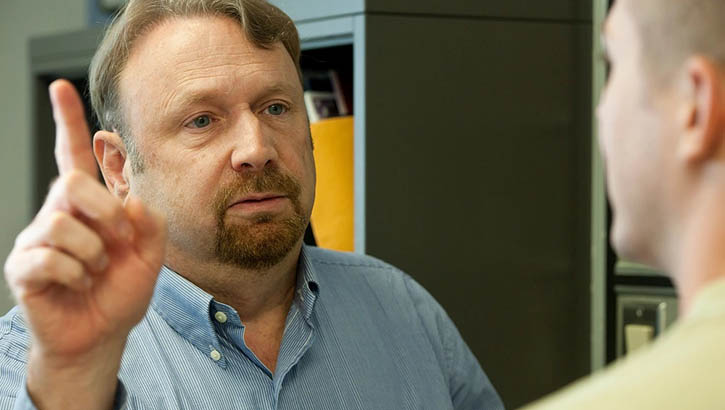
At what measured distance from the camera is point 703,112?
602 mm

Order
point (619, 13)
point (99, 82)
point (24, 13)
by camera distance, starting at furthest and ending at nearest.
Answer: point (24, 13) < point (99, 82) < point (619, 13)

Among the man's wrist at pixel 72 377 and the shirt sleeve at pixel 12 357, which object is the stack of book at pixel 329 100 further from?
the man's wrist at pixel 72 377

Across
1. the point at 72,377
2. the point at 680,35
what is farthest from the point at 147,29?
the point at 680,35

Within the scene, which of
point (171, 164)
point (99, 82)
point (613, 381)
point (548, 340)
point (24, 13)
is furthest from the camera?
point (24, 13)

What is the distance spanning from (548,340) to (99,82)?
0.86 meters

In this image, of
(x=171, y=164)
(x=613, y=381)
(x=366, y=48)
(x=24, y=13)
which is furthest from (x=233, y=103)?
(x=24, y=13)

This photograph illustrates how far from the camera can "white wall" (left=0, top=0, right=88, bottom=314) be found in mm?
2781

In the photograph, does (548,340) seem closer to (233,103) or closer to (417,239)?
(417,239)

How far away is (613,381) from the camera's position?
20.2 inches

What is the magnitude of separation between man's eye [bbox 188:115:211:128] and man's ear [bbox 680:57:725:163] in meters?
0.81

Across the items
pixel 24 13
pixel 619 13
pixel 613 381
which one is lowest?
pixel 613 381

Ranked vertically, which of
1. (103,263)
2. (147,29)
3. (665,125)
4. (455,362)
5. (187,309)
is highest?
(147,29)

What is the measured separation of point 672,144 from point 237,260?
75cm

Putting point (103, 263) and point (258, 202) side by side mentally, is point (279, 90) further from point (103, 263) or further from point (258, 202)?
point (103, 263)
